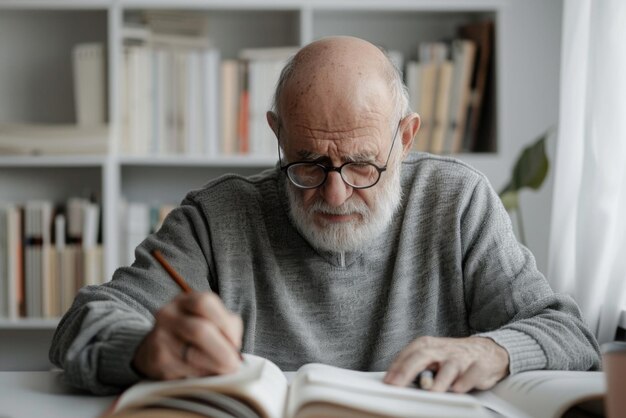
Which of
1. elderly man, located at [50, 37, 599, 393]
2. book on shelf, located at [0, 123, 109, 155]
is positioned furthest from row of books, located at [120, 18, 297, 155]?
elderly man, located at [50, 37, 599, 393]

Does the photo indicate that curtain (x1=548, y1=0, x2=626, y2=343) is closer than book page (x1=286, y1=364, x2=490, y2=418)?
No

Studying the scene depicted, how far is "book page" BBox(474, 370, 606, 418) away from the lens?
3.23 feet

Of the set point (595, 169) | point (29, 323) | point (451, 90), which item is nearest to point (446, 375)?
point (595, 169)

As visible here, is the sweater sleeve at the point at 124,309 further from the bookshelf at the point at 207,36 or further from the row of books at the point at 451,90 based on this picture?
the row of books at the point at 451,90

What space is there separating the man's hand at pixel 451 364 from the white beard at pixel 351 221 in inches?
16.5

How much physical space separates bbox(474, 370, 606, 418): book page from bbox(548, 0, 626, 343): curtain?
74 cm

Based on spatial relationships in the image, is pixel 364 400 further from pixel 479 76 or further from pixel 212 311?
pixel 479 76

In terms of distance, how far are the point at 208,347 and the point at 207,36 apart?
214 centimetres

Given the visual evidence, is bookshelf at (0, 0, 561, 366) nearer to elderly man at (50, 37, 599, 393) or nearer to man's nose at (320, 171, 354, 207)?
elderly man at (50, 37, 599, 393)

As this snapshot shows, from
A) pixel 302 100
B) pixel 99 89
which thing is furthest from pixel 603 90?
pixel 99 89

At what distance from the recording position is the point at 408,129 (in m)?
1.66

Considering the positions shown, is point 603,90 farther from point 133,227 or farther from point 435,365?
point 133,227

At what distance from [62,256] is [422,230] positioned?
4.94 ft

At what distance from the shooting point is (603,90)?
191 cm
